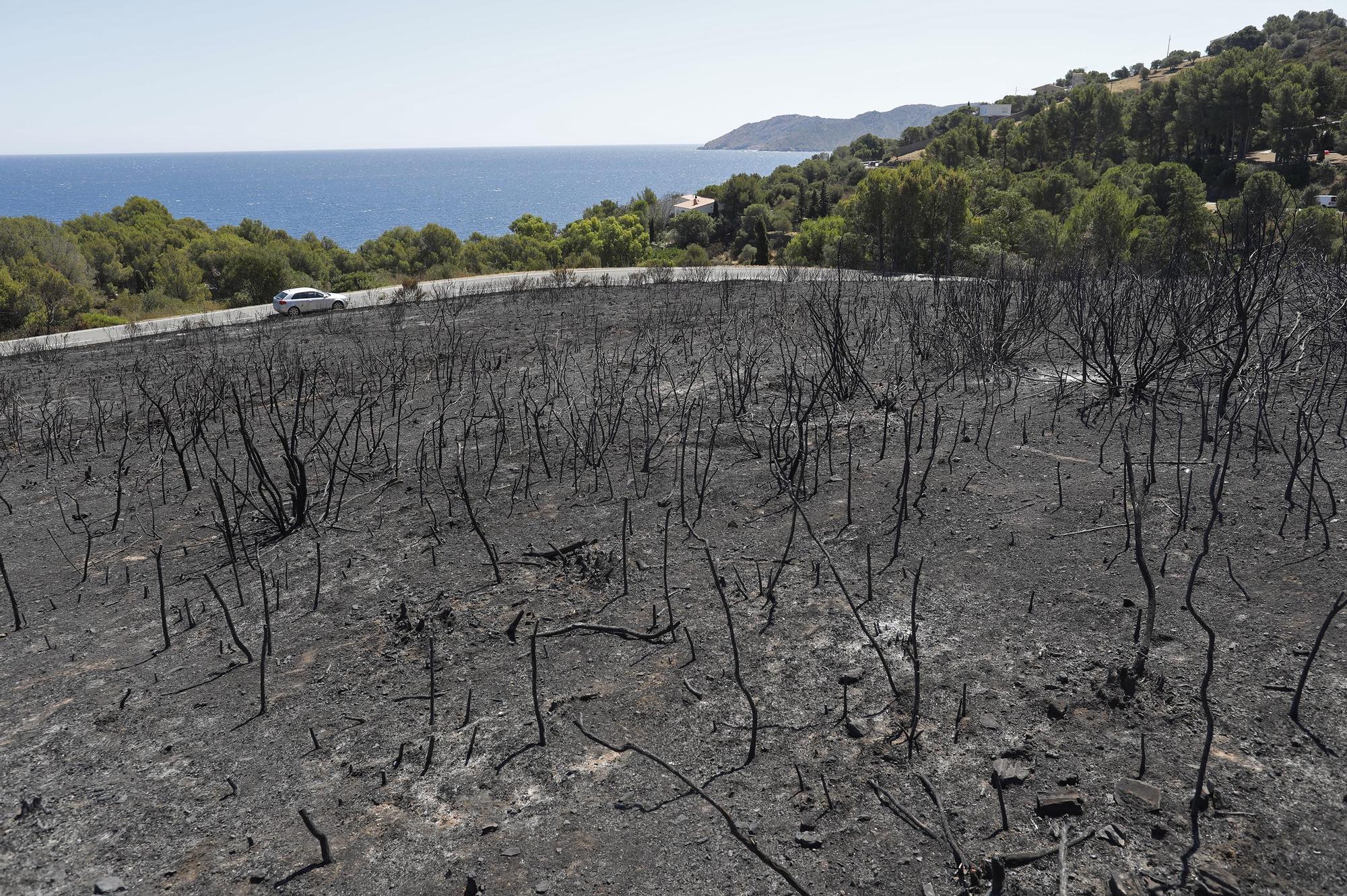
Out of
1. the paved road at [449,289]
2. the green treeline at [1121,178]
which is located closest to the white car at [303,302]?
the paved road at [449,289]

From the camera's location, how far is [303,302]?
2306 centimetres

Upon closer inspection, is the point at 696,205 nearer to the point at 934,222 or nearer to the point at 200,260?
the point at 200,260

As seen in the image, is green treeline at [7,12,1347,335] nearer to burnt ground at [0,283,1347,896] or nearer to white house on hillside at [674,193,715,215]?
white house on hillside at [674,193,715,215]

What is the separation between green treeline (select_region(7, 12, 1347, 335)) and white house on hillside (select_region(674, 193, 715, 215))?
1440mm

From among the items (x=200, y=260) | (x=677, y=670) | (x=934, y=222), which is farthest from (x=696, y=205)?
(x=677, y=670)

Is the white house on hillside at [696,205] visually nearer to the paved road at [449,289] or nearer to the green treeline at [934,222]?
the green treeline at [934,222]

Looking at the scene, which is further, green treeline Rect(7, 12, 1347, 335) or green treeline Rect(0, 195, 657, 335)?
green treeline Rect(0, 195, 657, 335)

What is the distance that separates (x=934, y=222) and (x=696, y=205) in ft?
212

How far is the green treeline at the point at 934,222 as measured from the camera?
105ft

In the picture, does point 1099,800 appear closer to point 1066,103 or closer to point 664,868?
point 664,868

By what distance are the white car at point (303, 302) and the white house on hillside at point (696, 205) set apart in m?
59.8

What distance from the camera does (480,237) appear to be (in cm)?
5897

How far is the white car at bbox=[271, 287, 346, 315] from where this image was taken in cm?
2278

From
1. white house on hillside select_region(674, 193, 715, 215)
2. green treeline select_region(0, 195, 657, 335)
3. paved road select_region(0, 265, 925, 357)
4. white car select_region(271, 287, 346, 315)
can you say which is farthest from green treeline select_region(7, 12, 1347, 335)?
white car select_region(271, 287, 346, 315)
